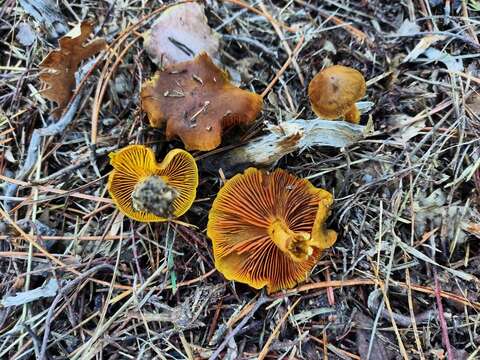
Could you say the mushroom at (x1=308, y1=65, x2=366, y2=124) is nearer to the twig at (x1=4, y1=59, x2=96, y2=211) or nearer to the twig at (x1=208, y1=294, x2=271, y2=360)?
the twig at (x1=208, y1=294, x2=271, y2=360)

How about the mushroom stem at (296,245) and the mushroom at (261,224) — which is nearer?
the mushroom stem at (296,245)

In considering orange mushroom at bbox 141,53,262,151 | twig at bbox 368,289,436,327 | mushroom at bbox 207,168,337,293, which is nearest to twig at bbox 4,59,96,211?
orange mushroom at bbox 141,53,262,151

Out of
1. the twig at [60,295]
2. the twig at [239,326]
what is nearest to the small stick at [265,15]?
the twig at [239,326]

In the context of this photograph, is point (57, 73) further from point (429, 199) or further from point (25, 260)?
point (429, 199)

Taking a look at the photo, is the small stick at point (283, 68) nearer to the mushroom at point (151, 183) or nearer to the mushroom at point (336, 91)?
the mushroom at point (336, 91)

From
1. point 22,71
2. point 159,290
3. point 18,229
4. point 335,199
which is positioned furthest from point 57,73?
point 335,199
